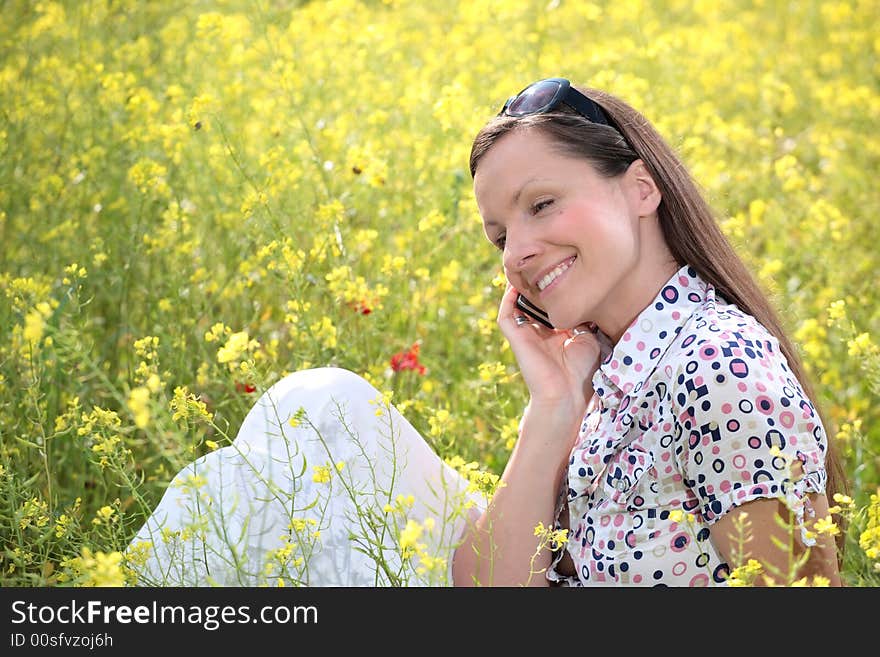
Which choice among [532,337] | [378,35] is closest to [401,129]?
[378,35]

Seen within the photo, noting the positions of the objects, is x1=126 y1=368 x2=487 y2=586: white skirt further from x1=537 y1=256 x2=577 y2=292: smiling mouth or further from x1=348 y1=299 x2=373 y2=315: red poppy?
x1=348 y1=299 x2=373 y2=315: red poppy

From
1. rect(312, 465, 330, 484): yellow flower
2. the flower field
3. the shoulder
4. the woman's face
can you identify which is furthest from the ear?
rect(312, 465, 330, 484): yellow flower

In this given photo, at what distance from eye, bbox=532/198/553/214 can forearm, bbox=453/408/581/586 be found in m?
0.36

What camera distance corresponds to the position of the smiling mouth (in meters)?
1.88

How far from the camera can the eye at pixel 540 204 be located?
188cm

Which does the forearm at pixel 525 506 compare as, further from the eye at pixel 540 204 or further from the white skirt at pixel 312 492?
the eye at pixel 540 204

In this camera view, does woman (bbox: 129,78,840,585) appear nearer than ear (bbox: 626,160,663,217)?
Yes

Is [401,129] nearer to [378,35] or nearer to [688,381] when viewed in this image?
[378,35]

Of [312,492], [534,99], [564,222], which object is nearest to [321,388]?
[312,492]

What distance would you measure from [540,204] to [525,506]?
1.70 feet

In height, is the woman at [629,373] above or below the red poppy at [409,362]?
below

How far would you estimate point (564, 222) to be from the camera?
73.2 inches

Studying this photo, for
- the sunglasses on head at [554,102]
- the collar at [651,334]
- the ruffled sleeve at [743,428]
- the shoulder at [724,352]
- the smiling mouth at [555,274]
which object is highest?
the sunglasses on head at [554,102]

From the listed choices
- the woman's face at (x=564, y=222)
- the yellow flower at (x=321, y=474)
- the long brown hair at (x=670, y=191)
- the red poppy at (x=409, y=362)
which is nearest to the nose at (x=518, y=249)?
the woman's face at (x=564, y=222)
